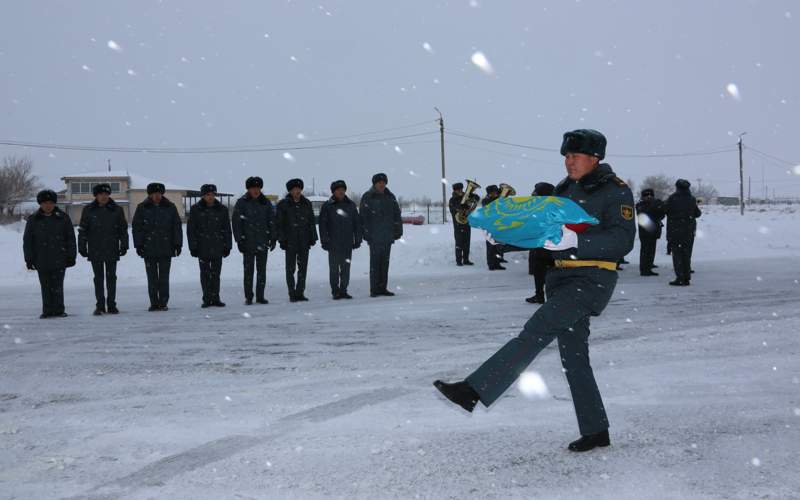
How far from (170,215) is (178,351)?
4.01 metres

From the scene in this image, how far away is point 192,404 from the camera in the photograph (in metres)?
4.79

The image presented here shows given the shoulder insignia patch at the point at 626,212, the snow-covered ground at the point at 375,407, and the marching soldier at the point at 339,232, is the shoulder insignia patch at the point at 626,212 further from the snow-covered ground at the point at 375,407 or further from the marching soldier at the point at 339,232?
the marching soldier at the point at 339,232

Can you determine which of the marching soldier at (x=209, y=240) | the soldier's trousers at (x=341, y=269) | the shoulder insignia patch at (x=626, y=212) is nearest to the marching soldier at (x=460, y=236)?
the soldier's trousers at (x=341, y=269)

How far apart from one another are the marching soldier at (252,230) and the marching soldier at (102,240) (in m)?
1.75

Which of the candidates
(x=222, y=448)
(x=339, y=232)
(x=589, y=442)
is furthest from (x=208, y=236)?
(x=589, y=442)

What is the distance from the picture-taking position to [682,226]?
11891 mm

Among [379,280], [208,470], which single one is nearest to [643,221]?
[379,280]

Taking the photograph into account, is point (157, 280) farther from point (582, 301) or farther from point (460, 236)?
point (460, 236)

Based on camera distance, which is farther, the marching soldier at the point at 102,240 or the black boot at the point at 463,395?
the marching soldier at the point at 102,240

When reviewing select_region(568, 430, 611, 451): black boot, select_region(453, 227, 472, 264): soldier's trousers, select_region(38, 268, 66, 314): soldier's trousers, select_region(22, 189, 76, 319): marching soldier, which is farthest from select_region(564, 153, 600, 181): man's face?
select_region(453, 227, 472, 264): soldier's trousers

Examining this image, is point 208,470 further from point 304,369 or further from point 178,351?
point 178,351

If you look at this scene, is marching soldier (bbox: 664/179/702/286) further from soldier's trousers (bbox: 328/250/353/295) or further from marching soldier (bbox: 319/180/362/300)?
soldier's trousers (bbox: 328/250/353/295)

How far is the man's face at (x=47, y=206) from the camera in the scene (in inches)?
373

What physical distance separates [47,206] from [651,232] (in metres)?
11.5
